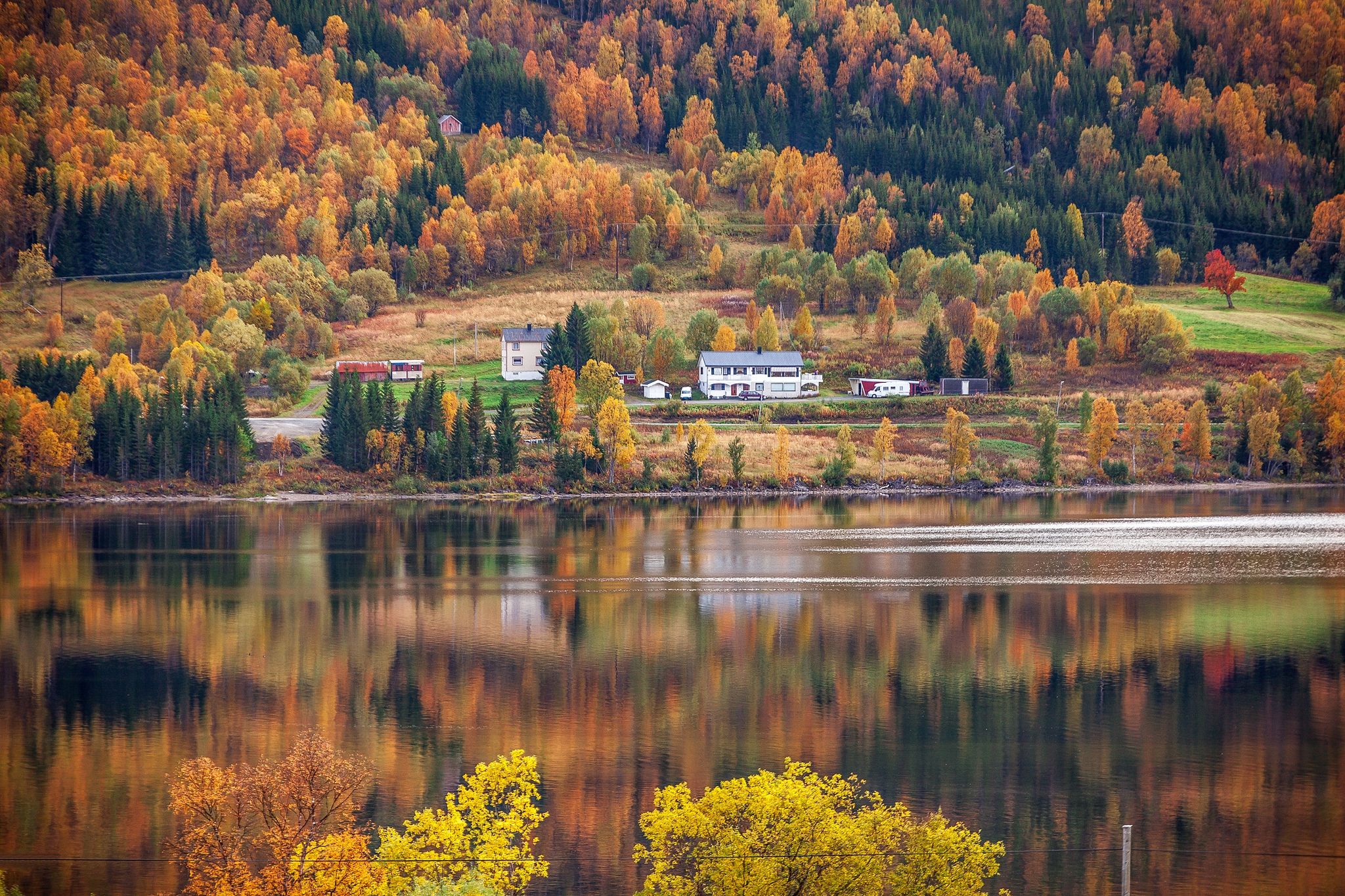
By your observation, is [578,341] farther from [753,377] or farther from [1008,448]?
[1008,448]

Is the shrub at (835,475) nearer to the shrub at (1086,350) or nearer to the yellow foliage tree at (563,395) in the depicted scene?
the yellow foliage tree at (563,395)

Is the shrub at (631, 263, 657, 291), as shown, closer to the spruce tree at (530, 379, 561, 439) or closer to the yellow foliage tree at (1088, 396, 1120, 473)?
the spruce tree at (530, 379, 561, 439)

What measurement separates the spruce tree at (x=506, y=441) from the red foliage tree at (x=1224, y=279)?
79874mm

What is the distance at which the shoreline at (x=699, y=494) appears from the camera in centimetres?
8825

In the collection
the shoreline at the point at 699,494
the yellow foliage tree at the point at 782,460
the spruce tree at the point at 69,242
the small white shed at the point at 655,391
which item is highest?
the spruce tree at the point at 69,242

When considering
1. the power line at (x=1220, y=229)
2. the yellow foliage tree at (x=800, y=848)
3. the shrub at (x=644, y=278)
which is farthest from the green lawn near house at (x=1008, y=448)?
the yellow foliage tree at (x=800, y=848)

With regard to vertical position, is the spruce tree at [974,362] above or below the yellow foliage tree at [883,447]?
above

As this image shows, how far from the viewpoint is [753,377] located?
11056 cm

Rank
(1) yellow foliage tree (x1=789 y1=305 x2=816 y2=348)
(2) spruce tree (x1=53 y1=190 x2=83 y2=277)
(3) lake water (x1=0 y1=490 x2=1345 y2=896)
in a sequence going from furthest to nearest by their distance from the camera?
1. (2) spruce tree (x1=53 y1=190 x2=83 y2=277)
2. (1) yellow foliage tree (x1=789 y1=305 x2=816 y2=348)
3. (3) lake water (x1=0 y1=490 x2=1345 y2=896)

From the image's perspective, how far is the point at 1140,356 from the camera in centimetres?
11525

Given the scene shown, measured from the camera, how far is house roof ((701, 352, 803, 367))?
364 ft

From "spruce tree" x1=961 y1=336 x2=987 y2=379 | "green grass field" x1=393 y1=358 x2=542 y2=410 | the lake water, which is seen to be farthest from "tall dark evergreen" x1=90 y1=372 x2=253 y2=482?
"spruce tree" x1=961 y1=336 x2=987 y2=379

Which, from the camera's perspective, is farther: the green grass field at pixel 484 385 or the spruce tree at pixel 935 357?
the spruce tree at pixel 935 357

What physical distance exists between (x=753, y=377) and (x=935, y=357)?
14.5 m
